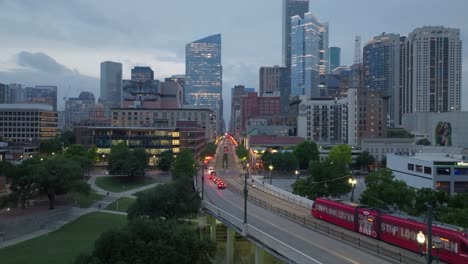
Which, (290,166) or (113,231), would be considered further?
(290,166)

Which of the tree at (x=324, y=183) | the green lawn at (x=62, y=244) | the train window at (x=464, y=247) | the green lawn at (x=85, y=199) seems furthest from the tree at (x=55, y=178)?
the train window at (x=464, y=247)

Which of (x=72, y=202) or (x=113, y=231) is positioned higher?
(x=113, y=231)

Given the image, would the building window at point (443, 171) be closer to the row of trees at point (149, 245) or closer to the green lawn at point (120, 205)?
the green lawn at point (120, 205)

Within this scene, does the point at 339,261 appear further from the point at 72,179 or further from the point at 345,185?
the point at 72,179

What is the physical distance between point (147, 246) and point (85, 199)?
6066 cm

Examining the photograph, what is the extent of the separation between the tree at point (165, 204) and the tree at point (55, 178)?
88.9 feet

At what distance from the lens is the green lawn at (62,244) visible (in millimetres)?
53375

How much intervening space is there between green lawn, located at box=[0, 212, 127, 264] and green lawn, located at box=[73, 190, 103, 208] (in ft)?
29.2

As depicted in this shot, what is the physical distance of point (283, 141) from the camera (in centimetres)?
17500

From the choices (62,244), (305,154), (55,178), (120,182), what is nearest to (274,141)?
(305,154)

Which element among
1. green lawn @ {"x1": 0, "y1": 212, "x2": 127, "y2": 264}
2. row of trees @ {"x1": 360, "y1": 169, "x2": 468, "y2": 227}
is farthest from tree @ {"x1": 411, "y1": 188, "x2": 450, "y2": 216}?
green lawn @ {"x1": 0, "y1": 212, "x2": 127, "y2": 264}

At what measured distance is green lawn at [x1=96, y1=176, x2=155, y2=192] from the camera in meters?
106

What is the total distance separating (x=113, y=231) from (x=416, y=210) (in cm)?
4353

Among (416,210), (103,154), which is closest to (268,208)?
(416,210)
